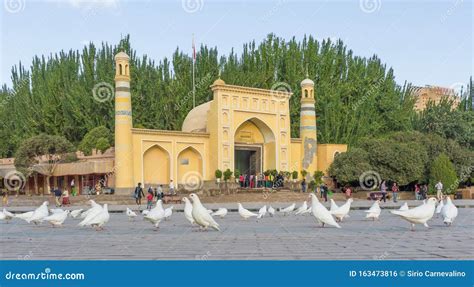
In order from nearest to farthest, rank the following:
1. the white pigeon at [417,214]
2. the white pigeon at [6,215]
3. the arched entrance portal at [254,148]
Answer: the white pigeon at [417,214], the white pigeon at [6,215], the arched entrance portal at [254,148]

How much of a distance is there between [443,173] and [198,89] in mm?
19301

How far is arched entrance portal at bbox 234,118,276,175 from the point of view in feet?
128

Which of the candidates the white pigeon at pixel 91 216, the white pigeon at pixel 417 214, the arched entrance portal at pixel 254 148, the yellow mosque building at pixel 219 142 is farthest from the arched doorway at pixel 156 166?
the white pigeon at pixel 417 214

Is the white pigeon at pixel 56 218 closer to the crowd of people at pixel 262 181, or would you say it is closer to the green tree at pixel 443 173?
the crowd of people at pixel 262 181

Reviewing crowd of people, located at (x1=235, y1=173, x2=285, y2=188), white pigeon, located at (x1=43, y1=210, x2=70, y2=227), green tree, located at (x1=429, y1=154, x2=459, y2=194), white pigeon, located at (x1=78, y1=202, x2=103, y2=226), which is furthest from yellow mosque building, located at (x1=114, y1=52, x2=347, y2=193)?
white pigeon, located at (x1=78, y1=202, x2=103, y2=226)

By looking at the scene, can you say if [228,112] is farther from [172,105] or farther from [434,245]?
[434,245]

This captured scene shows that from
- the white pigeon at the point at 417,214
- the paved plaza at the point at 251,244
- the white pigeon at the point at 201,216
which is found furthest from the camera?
the white pigeon at the point at 201,216

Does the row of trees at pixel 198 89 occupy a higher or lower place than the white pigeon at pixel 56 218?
higher

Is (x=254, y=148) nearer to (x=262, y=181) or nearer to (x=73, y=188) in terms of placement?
(x=262, y=181)

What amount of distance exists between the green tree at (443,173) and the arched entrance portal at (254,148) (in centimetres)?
1011

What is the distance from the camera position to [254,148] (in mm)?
39406

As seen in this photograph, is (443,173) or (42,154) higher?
(42,154)

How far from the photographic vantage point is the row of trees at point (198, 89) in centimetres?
4284

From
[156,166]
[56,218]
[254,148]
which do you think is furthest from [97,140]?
[56,218]
